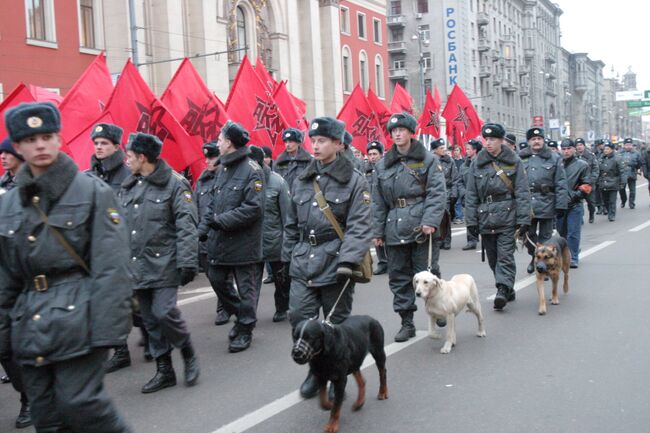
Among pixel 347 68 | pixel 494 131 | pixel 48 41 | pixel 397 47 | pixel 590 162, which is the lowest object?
pixel 590 162

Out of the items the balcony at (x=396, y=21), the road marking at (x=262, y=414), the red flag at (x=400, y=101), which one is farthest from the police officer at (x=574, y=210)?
the balcony at (x=396, y=21)

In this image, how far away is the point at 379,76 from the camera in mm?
52531

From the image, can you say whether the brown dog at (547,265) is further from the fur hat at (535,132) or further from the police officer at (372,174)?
the police officer at (372,174)

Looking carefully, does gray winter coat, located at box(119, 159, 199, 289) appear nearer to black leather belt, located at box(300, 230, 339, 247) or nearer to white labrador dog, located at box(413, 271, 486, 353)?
black leather belt, located at box(300, 230, 339, 247)

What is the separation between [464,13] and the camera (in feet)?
235

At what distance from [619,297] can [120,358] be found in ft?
18.6

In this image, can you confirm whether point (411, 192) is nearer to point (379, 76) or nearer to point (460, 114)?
point (460, 114)

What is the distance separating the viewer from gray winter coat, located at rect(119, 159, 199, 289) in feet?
19.6

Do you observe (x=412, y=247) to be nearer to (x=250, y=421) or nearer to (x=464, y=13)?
(x=250, y=421)

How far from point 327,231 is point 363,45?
152ft

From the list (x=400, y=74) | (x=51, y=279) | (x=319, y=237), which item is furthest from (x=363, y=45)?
(x=51, y=279)

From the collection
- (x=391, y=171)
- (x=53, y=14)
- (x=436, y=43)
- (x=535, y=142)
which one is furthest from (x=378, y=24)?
(x=391, y=171)

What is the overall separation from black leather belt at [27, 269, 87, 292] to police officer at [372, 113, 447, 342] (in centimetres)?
392

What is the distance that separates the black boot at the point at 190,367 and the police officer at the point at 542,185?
18.7ft
